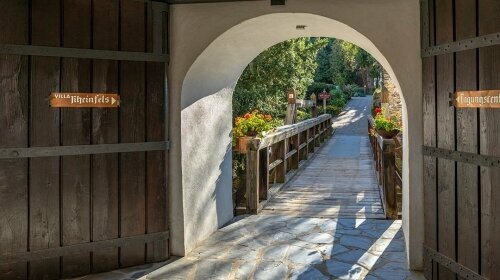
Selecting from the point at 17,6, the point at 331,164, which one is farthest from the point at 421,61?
the point at 331,164

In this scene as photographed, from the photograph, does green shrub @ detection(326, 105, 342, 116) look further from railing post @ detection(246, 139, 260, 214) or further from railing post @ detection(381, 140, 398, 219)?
railing post @ detection(246, 139, 260, 214)

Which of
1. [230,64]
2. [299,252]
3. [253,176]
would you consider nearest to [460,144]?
[299,252]

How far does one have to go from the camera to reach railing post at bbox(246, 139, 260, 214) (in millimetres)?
5891

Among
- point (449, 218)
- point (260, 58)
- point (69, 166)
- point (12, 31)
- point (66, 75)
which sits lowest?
point (449, 218)

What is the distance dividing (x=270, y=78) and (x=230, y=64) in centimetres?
752

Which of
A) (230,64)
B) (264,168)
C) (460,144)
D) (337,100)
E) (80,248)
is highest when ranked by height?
(337,100)

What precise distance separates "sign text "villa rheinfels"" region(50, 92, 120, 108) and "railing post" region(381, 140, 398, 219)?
3.69m

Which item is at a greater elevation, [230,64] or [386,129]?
[230,64]

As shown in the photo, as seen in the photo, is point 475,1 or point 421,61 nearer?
point 475,1

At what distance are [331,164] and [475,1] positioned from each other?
28.8 feet

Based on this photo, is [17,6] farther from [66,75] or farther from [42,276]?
[42,276]

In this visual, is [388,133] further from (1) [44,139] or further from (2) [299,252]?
(1) [44,139]

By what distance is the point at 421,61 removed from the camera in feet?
11.9

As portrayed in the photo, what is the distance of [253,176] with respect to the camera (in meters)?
6.00
